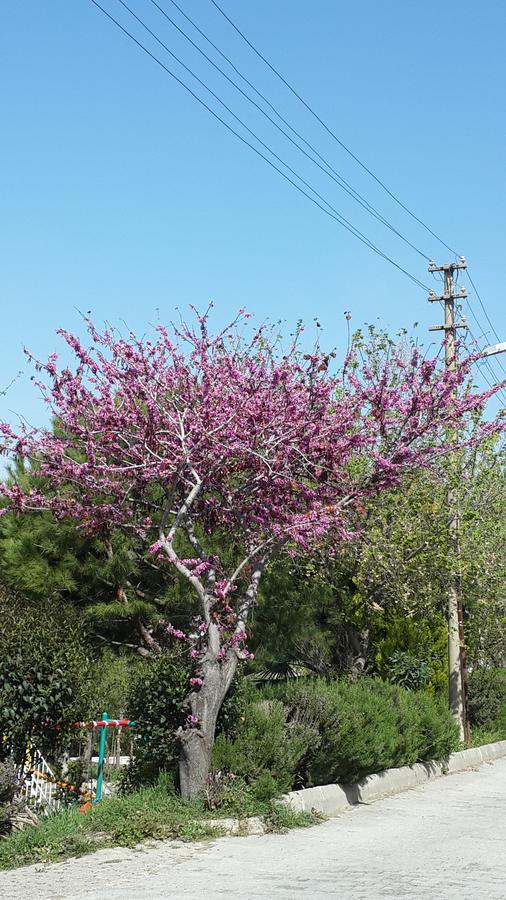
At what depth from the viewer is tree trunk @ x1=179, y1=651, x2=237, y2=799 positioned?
35.8 feet

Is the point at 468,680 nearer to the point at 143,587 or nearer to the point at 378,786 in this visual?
the point at 143,587

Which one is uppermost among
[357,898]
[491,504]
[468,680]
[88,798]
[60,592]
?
[491,504]

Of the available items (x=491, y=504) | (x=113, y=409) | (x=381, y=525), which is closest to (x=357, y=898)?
(x=113, y=409)

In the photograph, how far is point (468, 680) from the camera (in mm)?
22766

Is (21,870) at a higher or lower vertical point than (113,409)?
lower

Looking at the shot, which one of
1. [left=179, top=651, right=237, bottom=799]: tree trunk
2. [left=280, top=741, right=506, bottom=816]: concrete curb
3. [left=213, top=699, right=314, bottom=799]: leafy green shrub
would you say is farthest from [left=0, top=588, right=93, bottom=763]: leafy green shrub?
[left=280, top=741, right=506, bottom=816]: concrete curb

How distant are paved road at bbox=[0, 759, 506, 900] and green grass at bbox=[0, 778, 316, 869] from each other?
21 centimetres

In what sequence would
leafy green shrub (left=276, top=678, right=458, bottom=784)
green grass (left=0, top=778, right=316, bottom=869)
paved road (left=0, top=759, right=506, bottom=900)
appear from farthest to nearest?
leafy green shrub (left=276, top=678, right=458, bottom=784), green grass (left=0, top=778, right=316, bottom=869), paved road (left=0, top=759, right=506, bottom=900)

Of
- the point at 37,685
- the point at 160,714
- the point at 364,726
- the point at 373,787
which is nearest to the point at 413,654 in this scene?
the point at 373,787

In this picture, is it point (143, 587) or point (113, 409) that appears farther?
point (143, 587)

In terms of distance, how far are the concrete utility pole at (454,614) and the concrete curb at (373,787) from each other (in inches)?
61.0

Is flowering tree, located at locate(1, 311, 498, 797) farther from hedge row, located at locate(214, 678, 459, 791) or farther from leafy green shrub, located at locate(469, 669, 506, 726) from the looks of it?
leafy green shrub, located at locate(469, 669, 506, 726)

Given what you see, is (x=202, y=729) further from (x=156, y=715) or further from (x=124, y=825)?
(x=124, y=825)

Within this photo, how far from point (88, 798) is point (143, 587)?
9461 millimetres
